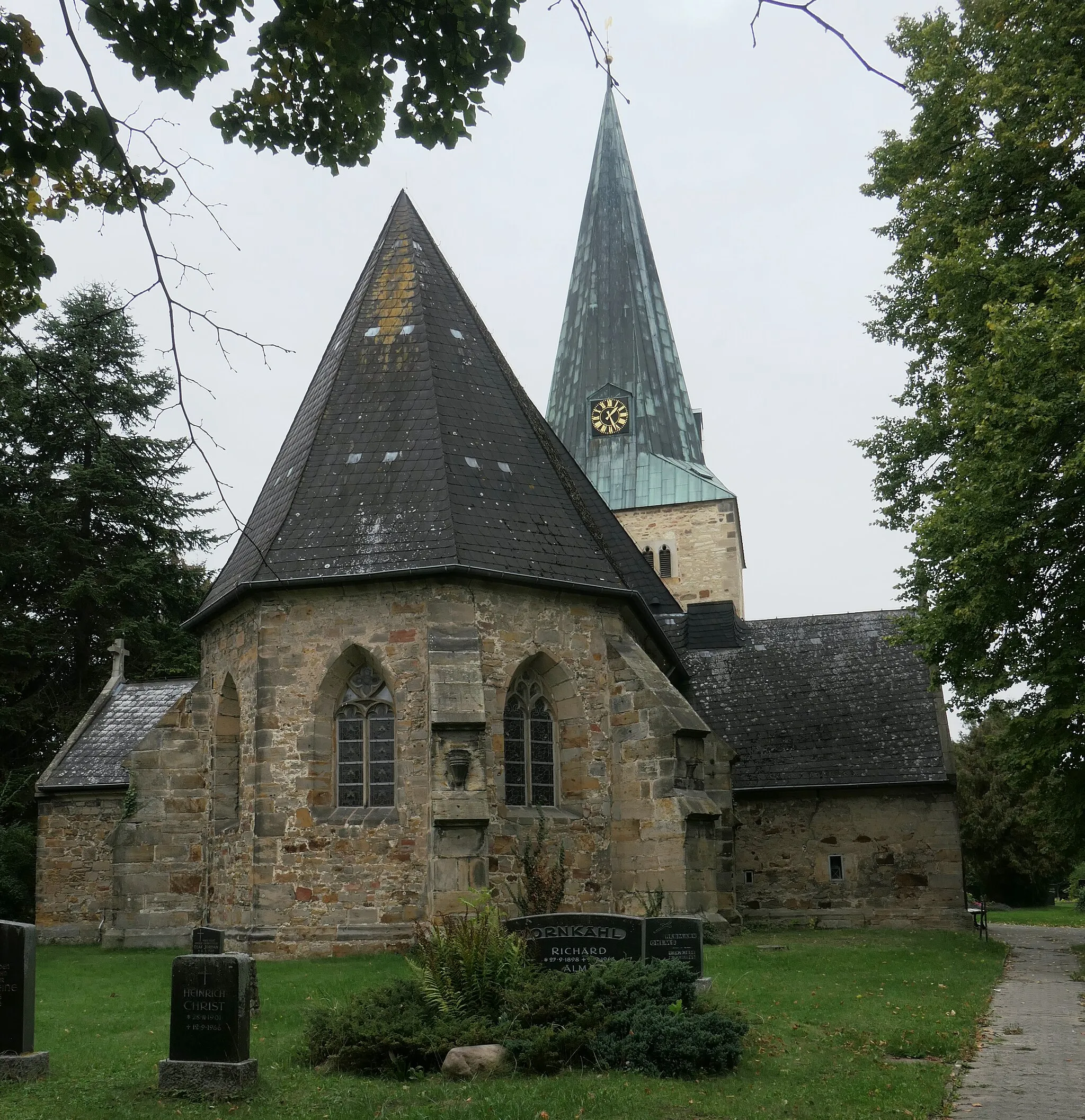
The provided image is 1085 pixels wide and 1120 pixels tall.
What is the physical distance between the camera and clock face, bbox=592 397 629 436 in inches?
1615

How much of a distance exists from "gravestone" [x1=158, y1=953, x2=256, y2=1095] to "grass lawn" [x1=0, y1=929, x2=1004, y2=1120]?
17 cm

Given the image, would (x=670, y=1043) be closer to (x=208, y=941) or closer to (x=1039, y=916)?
(x=208, y=941)

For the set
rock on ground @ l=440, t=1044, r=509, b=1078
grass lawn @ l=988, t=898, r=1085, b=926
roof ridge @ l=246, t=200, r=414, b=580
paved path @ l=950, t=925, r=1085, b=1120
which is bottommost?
grass lawn @ l=988, t=898, r=1085, b=926

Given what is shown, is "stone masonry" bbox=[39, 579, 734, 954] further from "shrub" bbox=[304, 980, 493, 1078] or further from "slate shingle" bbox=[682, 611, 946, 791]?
"slate shingle" bbox=[682, 611, 946, 791]

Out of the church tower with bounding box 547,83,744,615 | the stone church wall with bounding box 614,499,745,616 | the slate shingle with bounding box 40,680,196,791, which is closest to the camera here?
the slate shingle with bounding box 40,680,196,791

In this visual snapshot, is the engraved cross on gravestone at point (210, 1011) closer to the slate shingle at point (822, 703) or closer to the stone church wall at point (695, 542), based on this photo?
the slate shingle at point (822, 703)

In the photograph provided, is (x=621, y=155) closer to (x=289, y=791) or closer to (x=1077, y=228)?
(x=1077, y=228)

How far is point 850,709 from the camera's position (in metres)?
24.2

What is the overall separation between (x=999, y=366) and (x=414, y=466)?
306 inches

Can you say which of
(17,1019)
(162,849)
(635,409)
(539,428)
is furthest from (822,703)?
(17,1019)

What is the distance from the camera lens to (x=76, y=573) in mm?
33125

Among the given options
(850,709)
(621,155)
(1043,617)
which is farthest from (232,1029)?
(621,155)

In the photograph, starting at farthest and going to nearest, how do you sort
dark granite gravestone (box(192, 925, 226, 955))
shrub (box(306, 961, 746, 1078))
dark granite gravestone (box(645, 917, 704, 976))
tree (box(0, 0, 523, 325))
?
1. dark granite gravestone (box(192, 925, 226, 955))
2. dark granite gravestone (box(645, 917, 704, 976))
3. shrub (box(306, 961, 746, 1078))
4. tree (box(0, 0, 523, 325))

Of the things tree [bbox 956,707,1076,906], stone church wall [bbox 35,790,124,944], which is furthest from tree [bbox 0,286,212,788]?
tree [bbox 956,707,1076,906]
